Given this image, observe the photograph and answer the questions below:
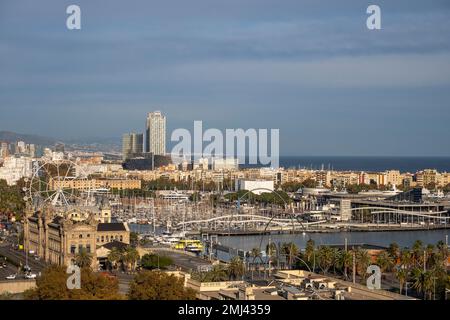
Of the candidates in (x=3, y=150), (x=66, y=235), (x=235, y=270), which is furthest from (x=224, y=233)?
(x=3, y=150)

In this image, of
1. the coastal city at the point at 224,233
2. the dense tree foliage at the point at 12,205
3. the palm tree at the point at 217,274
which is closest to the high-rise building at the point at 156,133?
the coastal city at the point at 224,233

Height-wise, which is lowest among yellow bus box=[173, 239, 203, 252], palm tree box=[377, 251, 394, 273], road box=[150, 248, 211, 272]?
yellow bus box=[173, 239, 203, 252]

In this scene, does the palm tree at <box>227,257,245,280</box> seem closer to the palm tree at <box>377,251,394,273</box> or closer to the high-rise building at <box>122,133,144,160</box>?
the palm tree at <box>377,251,394,273</box>

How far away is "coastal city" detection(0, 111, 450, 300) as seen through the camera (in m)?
16.5

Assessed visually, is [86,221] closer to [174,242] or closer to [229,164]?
[174,242]

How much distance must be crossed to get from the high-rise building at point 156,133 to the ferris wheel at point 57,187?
120ft

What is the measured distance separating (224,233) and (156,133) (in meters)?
66.1

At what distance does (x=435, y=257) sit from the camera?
2267 cm

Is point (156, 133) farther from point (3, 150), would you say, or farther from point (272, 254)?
point (272, 254)

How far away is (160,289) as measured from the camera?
1421cm

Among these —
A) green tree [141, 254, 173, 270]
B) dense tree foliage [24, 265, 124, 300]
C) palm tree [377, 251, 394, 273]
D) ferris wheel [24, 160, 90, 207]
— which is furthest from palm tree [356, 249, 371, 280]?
ferris wheel [24, 160, 90, 207]

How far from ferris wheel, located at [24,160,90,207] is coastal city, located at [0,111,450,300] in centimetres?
20

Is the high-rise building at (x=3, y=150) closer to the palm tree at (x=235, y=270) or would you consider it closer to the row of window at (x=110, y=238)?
the row of window at (x=110, y=238)
